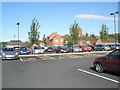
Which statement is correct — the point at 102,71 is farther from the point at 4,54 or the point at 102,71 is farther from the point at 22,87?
the point at 4,54

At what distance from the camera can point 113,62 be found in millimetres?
7141

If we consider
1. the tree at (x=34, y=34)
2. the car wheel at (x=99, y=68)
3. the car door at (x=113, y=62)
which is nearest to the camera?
the car door at (x=113, y=62)

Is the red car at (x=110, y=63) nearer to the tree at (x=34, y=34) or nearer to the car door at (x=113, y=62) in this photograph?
the car door at (x=113, y=62)

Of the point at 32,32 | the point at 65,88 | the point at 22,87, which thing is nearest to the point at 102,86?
the point at 65,88

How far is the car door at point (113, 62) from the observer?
6.94 m

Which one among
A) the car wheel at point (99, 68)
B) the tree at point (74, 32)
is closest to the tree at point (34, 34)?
the tree at point (74, 32)

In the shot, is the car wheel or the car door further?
the car wheel

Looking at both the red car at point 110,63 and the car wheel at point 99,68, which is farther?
the car wheel at point 99,68

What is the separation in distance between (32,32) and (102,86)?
4223 cm

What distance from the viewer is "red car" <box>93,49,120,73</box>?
22.9ft

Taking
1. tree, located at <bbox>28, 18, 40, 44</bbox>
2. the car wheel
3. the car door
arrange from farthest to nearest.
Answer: tree, located at <bbox>28, 18, 40, 44</bbox> → the car wheel → the car door

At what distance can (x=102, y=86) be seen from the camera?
5.66 metres

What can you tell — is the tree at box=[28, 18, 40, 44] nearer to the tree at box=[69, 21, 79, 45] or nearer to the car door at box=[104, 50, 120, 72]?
the tree at box=[69, 21, 79, 45]

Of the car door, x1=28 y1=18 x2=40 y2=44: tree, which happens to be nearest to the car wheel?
the car door
